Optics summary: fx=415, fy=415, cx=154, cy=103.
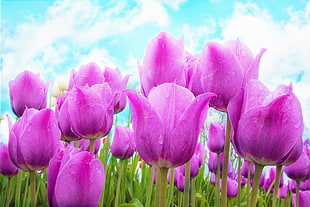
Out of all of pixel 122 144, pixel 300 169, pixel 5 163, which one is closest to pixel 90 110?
pixel 5 163

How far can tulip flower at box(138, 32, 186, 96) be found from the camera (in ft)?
2.18

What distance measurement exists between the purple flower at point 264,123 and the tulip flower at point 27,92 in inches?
30.8

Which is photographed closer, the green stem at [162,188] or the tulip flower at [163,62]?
the green stem at [162,188]

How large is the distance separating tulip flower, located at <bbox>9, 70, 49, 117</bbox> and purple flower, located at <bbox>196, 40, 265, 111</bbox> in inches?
26.7

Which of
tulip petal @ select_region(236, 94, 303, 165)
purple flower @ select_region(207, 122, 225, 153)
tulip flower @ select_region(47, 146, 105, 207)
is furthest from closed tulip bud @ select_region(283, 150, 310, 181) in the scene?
tulip flower @ select_region(47, 146, 105, 207)

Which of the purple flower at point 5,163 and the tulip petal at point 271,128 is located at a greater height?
the tulip petal at point 271,128

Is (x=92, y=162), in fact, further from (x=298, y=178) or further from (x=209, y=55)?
(x=298, y=178)

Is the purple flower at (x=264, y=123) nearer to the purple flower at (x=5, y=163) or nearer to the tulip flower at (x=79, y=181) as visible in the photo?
the tulip flower at (x=79, y=181)

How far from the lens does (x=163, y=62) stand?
665mm

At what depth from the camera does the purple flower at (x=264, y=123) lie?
52 centimetres

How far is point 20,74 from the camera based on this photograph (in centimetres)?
122

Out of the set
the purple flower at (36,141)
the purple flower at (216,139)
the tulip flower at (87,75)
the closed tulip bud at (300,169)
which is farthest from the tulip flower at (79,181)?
the purple flower at (216,139)

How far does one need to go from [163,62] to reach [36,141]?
0.79ft

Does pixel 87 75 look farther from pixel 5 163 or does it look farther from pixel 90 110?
pixel 5 163
